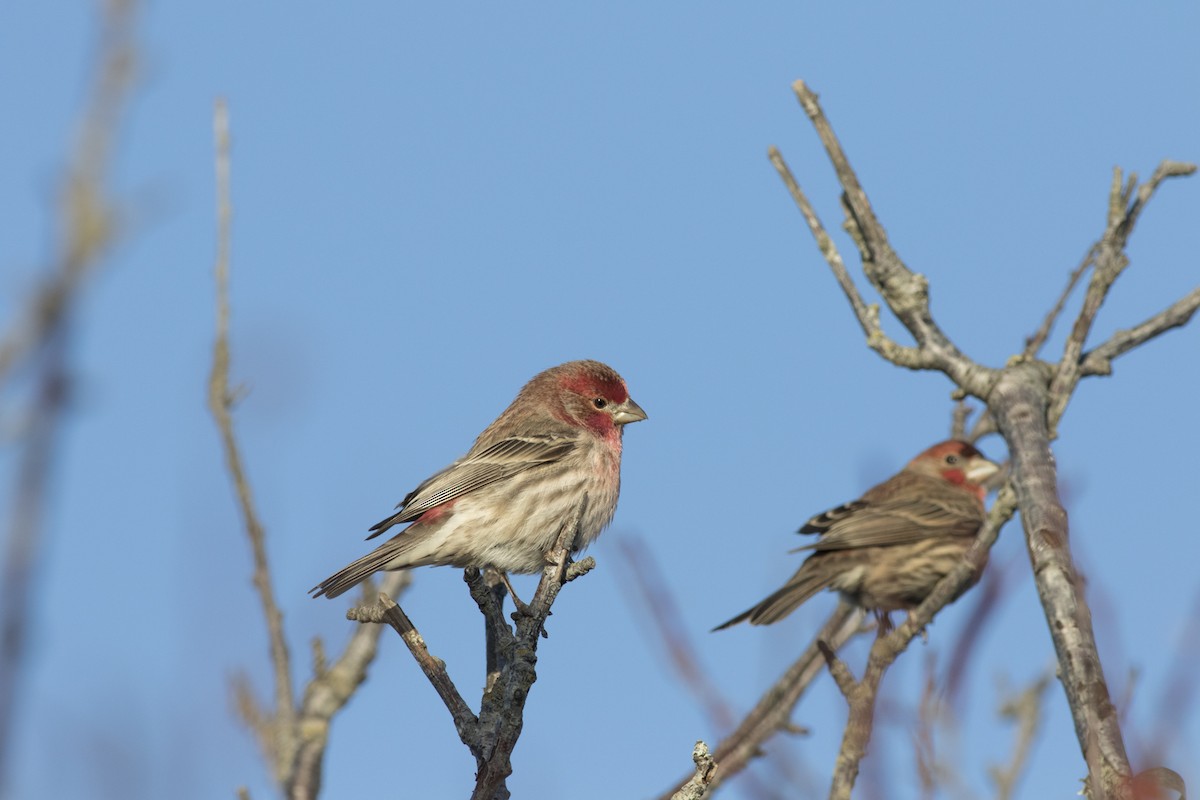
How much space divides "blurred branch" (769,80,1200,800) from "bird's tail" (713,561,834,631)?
108 inches

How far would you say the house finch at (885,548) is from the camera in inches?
385

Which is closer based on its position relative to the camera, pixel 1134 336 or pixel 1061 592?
pixel 1061 592

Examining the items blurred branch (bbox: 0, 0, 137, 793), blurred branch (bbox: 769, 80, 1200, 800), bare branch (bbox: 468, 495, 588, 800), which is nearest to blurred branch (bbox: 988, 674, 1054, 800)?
blurred branch (bbox: 769, 80, 1200, 800)

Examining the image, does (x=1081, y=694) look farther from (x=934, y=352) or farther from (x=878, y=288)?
(x=878, y=288)

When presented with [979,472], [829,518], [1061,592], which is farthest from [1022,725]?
[979,472]

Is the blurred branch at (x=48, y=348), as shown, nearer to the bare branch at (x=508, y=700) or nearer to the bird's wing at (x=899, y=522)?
the bare branch at (x=508, y=700)

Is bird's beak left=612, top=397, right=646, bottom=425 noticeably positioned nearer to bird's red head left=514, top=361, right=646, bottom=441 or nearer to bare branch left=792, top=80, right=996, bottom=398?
bird's red head left=514, top=361, right=646, bottom=441

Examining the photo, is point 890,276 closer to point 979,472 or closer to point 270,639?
point 270,639

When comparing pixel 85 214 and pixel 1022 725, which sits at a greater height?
pixel 85 214

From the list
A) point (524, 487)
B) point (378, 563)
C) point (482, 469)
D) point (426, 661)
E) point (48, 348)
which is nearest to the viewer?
point (48, 348)

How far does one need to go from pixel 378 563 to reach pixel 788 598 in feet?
11.4

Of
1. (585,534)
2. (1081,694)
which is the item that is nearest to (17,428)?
(1081,694)

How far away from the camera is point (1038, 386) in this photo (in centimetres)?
505

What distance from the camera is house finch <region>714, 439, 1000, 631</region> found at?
32.1 feet
